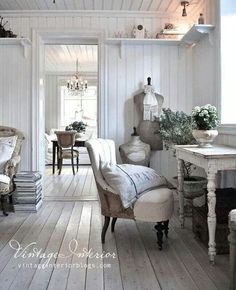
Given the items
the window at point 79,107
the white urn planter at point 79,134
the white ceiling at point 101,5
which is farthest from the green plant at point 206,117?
the window at point 79,107

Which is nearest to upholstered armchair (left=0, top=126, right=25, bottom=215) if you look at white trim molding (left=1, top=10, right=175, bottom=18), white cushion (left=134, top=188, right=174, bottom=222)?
white trim molding (left=1, top=10, right=175, bottom=18)

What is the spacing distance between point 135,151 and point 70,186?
191cm

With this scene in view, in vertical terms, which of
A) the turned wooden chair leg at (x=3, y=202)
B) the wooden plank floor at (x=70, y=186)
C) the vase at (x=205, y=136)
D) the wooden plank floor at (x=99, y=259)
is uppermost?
the vase at (x=205, y=136)

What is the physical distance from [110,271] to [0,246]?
1091mm

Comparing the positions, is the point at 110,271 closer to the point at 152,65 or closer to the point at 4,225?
the point at 4,225

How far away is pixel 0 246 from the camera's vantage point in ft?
9.63

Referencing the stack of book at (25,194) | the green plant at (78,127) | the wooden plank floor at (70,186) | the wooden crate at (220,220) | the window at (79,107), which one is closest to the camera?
the wooden crate at (220,220)

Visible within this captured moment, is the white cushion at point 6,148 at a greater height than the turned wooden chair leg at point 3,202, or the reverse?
the white cushion at point 6,148

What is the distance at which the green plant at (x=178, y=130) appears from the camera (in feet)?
12.7

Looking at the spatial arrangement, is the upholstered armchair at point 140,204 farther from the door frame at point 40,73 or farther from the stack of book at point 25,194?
the door frame at point 40,73

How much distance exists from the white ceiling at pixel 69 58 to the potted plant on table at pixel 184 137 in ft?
11.4

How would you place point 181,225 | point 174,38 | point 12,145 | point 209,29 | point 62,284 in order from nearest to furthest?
point 62,284 → point 181,225 → point 209,29 → point 12,145 → point 174,38

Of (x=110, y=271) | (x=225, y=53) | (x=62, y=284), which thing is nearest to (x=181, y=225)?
(x=110, y=271)

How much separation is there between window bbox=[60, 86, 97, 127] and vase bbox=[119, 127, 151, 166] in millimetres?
5441
